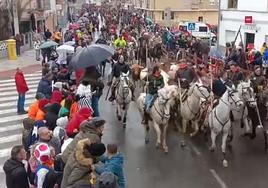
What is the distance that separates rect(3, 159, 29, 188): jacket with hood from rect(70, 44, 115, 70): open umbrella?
258 inches

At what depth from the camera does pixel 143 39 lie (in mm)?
25406

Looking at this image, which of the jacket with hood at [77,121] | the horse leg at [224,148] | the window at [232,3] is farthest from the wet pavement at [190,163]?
the window at [232,3]

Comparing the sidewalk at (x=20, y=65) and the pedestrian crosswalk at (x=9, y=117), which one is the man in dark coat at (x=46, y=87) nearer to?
the pedestrian crosswalk at (x=9, y=117)

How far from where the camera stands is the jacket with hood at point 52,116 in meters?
10.2

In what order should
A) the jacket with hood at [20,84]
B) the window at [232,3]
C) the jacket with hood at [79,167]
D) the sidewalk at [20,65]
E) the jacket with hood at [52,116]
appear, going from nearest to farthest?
the jacket with hood at [79,167]
the jacket with hood at [52,116]
the jacket with hood at [20,84]
the sidewalk at [20,65]
the window at [232,3]

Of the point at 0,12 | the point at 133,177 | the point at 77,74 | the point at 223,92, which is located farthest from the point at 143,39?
the point at 0,12

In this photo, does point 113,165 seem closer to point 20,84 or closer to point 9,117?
point 9,117

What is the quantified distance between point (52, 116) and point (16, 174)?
10.6 ft

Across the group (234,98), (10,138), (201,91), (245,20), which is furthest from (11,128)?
(245,20)

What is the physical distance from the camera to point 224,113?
11.3m

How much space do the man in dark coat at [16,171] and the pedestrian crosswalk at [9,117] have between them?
3242 millimetres

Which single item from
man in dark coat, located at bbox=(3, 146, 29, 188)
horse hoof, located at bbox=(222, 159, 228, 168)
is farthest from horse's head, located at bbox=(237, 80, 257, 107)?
man in dark coat, located at bbox=(3, 146, 29, 188)

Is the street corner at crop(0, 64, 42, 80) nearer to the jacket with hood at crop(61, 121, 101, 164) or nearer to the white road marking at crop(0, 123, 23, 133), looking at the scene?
the white road marking at crop(0, 123, 23, 133)

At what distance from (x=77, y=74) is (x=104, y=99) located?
329 cm
